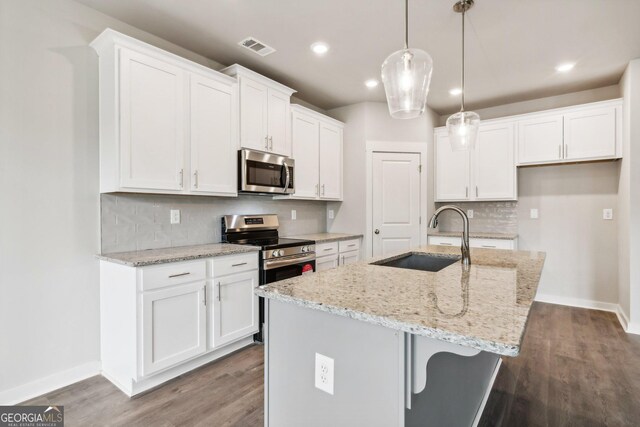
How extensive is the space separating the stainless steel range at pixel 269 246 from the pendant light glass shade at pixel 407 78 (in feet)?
5.61

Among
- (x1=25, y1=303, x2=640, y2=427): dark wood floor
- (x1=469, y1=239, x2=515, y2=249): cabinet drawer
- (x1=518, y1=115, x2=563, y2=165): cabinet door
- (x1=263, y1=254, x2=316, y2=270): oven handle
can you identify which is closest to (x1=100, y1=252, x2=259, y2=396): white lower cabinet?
(x1=25, y1=303, x2=640, y2=427): dark wood floor

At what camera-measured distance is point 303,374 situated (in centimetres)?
119

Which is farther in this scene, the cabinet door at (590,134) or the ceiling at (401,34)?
the cabinet door at (590,134)

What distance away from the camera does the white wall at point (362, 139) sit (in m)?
4.23

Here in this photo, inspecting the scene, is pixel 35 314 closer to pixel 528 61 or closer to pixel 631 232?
pixel 528 61

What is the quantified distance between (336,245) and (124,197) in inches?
86.9

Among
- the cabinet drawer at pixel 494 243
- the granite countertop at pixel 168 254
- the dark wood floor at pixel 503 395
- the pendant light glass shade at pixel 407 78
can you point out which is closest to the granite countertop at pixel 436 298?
the pendant light glass shade at pixel 407 78

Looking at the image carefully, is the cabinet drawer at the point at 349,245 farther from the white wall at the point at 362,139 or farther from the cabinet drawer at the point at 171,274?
the cabinet drawer at the point at 171,274

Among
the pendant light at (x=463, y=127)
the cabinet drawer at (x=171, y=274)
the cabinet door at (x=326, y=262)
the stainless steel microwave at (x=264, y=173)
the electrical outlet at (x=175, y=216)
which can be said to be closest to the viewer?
the cabinet drawer at (x=171, y=274)

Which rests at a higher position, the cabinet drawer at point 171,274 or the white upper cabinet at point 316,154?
the white upper cabinet at point 316,154

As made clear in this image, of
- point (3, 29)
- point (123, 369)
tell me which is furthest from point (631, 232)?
point (3, 29)

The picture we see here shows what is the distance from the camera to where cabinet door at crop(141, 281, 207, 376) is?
6.81 ft

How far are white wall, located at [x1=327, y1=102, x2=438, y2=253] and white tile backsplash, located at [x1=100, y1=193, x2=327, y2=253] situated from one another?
3.84 feet

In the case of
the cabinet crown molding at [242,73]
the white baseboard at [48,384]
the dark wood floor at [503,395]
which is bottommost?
the dark wood floor at [503,395]
